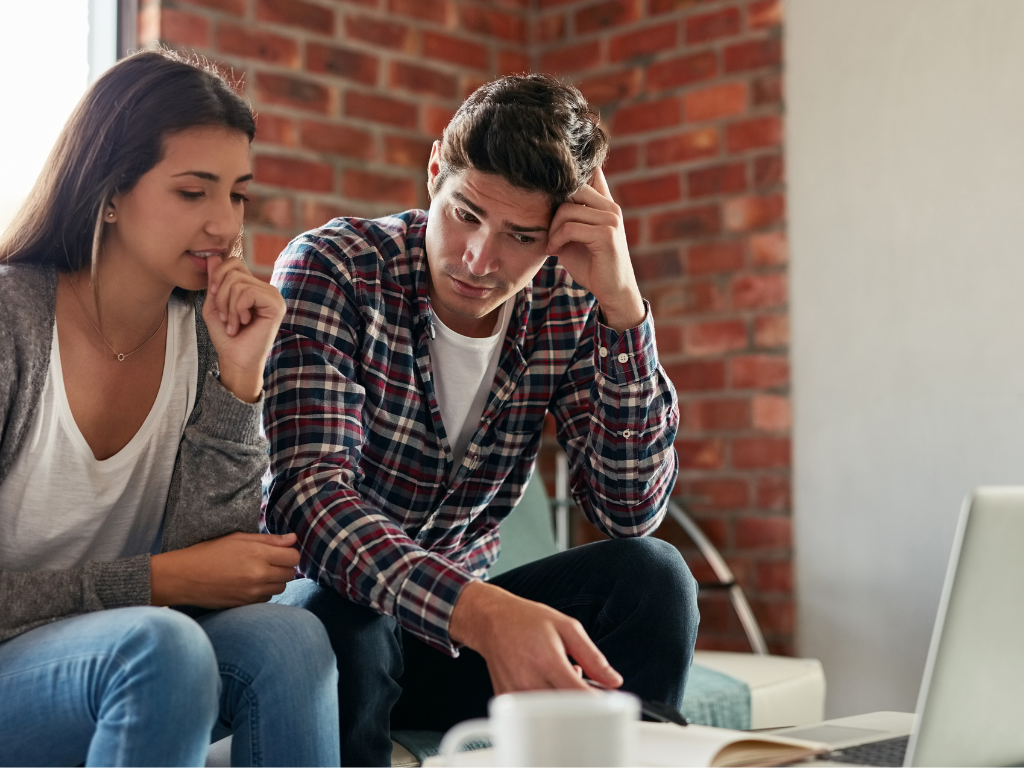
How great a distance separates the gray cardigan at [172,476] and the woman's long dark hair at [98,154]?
4 cm

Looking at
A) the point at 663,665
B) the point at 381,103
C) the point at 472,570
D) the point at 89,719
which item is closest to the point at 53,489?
the point at 89,719

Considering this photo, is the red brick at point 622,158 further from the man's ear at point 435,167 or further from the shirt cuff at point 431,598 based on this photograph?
the shirt cuff at point 431,598

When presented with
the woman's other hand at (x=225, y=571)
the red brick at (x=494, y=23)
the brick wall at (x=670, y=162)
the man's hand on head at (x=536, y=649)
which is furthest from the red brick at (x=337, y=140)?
the man's hand on head at (x=536, y=649)

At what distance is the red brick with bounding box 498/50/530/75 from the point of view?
296 cm

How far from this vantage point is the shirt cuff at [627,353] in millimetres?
1469

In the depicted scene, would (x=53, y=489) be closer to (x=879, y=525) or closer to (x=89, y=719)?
(x=89, y=719)

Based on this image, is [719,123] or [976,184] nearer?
[976,184]

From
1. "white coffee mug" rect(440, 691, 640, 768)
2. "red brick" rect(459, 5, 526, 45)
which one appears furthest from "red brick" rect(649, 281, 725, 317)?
"white coffee mug" rect(440, 691, 640, 768)

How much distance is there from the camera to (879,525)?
7.86 feet

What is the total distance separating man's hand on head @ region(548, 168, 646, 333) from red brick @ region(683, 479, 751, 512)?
1.21 meters

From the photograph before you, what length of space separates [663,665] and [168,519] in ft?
2.03

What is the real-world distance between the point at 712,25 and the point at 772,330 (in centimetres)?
74

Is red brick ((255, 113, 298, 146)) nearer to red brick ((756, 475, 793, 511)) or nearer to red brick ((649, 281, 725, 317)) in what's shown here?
red brick ((649, 281, 725, 317))

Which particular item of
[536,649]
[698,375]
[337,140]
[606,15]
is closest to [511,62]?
[606,15]
